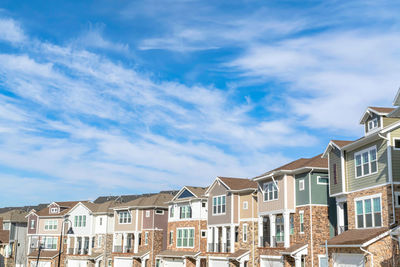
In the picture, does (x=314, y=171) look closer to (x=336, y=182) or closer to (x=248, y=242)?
(x=336, y=182)

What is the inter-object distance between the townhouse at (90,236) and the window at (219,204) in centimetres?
2167

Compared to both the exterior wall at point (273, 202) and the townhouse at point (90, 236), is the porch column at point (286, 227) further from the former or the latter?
the townhouse at point (90, 236)

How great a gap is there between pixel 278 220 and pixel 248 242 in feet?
15.9

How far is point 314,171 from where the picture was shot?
128ft

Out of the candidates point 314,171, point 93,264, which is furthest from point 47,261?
point 314,171

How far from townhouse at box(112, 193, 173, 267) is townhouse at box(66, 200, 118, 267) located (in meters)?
2.89

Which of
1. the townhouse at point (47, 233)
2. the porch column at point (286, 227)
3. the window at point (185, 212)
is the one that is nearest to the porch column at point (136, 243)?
the window at point (185, 212)

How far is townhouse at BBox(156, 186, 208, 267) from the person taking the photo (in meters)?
53.7

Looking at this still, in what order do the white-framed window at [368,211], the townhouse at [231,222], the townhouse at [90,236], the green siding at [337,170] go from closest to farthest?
the white-framed window at [368,211], the green siding at [337,170], the townhouse at [231,222], the townhouse at [90,236]

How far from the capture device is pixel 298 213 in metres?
39.6

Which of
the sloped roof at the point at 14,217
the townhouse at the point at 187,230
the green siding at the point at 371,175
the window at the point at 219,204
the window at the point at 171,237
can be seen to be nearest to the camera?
the green siding at the point at 371,175

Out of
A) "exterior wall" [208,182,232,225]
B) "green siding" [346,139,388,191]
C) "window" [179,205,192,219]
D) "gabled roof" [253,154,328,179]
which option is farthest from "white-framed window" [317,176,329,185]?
"window" [179,205,192,219]

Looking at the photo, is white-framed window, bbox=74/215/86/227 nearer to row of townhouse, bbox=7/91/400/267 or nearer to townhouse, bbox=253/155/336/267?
row of townhouse, bbox=7/91/400/267

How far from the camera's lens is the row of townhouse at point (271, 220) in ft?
98.1
